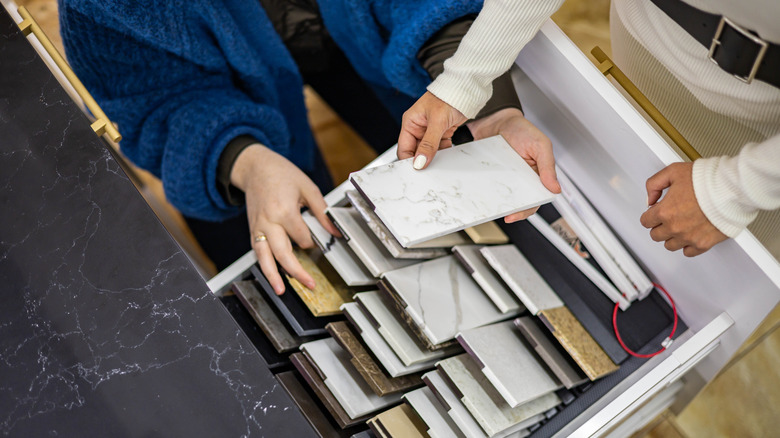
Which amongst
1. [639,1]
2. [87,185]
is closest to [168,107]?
[87,185]

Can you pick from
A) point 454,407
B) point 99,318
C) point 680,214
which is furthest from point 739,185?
point 99,318

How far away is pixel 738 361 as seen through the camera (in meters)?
1.42

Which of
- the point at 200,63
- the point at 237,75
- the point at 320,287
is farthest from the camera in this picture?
the point at 237,75

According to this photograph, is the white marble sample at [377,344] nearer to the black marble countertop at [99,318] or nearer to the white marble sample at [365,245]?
the white marble sample at [365,245]

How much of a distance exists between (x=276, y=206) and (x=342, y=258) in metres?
0.18

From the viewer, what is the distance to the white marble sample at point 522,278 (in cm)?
85

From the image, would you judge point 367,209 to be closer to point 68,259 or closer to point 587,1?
point 68,259

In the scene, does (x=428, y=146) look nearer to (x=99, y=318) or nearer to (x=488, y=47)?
(x=488, y=47)

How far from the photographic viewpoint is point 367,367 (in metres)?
0.79

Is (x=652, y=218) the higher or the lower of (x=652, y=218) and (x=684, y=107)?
the lower

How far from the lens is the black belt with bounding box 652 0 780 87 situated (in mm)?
698

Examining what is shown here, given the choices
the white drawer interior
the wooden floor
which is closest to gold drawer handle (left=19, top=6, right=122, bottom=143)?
the white drawer interior

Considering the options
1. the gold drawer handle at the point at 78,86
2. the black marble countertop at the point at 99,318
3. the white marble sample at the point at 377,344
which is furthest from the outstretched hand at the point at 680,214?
the gold drawer handle at the point at 78,86

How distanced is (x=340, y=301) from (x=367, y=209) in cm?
16
